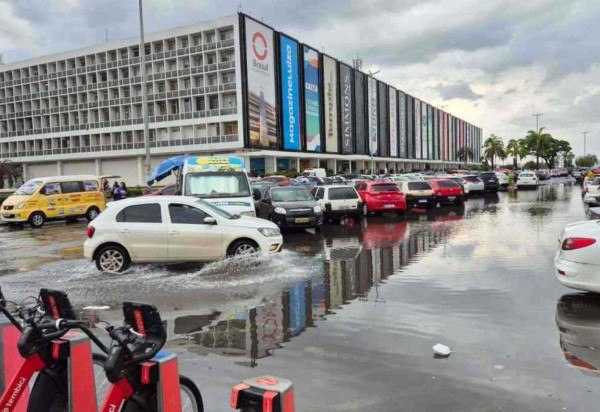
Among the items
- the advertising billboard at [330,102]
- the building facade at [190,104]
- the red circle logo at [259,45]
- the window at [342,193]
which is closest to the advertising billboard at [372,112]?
the building facade at [190,104]

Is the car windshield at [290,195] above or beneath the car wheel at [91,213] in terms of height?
above

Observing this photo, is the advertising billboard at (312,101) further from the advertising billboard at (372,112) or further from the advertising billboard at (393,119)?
the advertising billboard at (393,119)

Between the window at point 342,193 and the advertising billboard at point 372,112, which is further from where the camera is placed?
the advertising billboard at point 372,112

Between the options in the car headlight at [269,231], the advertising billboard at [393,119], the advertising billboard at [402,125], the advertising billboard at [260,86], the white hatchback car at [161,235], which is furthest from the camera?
the advertising billboard at [402,125]

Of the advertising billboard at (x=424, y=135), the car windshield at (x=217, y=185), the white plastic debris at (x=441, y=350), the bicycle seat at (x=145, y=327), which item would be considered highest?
the advertising billboard at (x=424, y=135)

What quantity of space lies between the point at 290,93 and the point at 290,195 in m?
49.4

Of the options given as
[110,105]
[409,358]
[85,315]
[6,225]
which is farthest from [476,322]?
[110,105]

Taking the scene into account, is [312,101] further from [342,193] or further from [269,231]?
[269,231]

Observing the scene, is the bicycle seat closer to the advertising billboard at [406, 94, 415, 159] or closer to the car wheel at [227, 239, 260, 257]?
the car wheel at [227, 239, 260, 257]

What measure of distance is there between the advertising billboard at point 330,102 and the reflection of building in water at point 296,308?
207ft

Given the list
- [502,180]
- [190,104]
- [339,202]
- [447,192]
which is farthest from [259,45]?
[339,202]

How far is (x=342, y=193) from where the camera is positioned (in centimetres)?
2105

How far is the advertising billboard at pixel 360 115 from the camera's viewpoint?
8556 cm

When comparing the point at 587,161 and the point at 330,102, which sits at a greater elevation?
the point at 330,102
